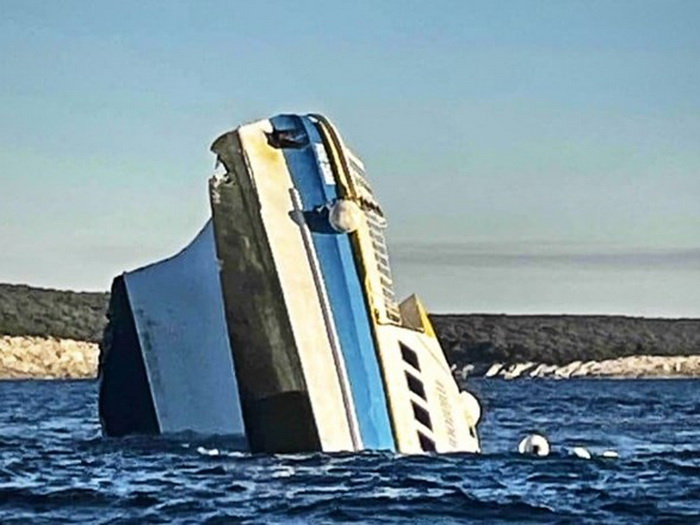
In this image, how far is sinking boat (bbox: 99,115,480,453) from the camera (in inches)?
871

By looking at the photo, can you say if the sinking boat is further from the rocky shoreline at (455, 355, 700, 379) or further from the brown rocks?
the rocky shoreline at (455, 355, 700, 379)

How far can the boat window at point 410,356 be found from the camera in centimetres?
2312

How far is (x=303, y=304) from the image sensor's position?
22328 mm

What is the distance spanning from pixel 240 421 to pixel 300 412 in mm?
1168

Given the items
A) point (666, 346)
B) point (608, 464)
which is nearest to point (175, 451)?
point (608, 464)

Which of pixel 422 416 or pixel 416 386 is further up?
pixel 416 386

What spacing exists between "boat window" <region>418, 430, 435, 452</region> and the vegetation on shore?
125m

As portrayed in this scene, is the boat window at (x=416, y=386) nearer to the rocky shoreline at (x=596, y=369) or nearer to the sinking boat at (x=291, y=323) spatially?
the sinking boat at (x=291, y=323)

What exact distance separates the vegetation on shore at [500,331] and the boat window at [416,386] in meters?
125

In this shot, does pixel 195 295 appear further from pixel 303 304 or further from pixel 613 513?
pixel 613 513

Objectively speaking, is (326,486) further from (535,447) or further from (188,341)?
(535,447)

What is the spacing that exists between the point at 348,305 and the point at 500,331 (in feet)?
451

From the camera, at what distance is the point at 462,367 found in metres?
151

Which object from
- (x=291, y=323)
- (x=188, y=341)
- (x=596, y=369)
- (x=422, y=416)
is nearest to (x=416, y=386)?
(x=422, y=416)
